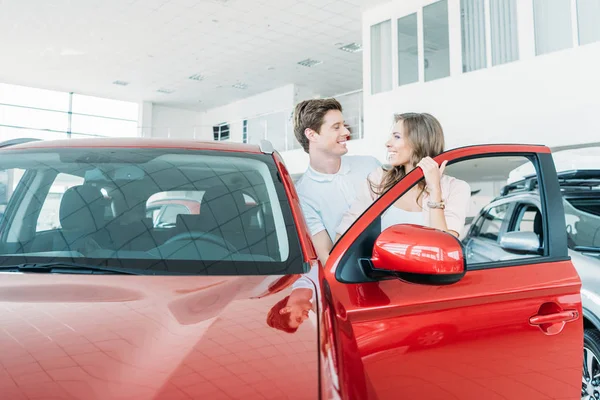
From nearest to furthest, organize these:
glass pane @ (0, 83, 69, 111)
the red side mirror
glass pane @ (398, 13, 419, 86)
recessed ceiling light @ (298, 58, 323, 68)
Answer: the red side mirror
glass pane @ (398, 13, 419, 86)
recessed ceiling light @ (298, 58, 323, 68)
glass pane @ (0, 83, 69, 111)

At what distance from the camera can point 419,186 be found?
160 cm

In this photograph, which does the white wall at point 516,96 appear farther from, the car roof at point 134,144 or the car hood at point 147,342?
the car hood at point 147,342

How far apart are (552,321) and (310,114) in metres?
1.38

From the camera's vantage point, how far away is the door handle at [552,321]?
137 cm

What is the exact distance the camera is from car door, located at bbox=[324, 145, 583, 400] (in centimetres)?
114

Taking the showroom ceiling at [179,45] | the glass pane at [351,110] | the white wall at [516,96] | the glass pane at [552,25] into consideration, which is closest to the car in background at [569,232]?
the white wall at [516,96]

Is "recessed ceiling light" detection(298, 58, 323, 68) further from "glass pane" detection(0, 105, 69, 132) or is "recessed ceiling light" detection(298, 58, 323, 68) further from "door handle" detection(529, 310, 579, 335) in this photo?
"door handle" detection(529, 310, 579, 335)

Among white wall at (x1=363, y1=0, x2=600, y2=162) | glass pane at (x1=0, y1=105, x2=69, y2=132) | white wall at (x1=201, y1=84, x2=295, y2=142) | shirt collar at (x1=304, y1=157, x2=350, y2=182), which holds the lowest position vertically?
shirt collar at (x1=304, y1=157, x2=350, y2=182)

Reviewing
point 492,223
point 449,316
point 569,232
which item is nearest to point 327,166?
point 449,316

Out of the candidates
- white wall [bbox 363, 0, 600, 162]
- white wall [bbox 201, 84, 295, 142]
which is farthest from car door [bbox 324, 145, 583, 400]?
white wall [bbox 201, 84, 295, 142]

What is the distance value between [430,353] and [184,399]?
0.70 metres

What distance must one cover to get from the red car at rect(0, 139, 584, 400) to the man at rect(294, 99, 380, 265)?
607 mm

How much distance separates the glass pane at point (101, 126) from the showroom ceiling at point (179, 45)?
113 cm

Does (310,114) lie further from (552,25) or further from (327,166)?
(552,25)
